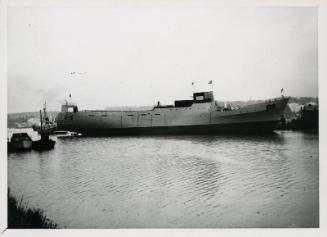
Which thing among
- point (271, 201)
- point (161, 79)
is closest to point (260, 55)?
point (161, 79)

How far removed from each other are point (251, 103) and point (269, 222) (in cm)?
115

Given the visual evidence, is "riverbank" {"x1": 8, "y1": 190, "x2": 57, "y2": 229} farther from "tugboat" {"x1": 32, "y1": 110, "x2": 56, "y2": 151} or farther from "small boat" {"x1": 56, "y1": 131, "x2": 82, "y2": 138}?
"small boat" {"x1": 56, "y1": 131, "x2": 82, "y2": 138}

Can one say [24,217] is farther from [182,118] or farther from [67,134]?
[182,118]

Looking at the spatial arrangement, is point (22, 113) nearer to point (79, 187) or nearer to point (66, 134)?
point (66, 134)

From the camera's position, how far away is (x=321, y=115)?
274 cm

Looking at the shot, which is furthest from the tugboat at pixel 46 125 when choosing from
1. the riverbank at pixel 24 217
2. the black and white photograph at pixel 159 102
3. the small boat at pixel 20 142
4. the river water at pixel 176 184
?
the riverbank at pixel 24 217

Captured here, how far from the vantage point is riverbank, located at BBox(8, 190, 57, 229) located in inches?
105

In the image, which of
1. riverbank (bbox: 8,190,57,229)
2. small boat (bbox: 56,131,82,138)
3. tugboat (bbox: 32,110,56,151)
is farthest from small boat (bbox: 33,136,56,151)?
riverbank (bbox: 8,190,57,229)

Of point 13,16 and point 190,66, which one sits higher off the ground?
point 13,16

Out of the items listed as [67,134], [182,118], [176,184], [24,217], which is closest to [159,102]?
[182,118]

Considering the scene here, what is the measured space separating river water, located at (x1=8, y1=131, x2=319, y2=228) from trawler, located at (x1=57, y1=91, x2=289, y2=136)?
1.04 feet

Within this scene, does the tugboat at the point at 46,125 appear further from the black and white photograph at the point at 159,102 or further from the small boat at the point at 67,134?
the small boat at the point at 67,134

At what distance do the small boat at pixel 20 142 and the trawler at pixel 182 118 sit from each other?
0.33 m

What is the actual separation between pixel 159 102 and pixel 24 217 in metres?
1.63
